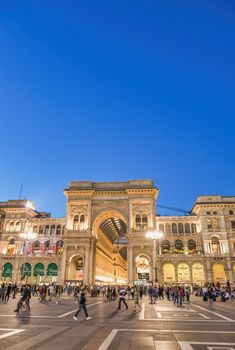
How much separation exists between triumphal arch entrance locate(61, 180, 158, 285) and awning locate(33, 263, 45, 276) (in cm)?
1071

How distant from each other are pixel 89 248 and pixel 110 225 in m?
21.3

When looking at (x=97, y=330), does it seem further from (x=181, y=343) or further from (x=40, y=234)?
(x=40, y=234)

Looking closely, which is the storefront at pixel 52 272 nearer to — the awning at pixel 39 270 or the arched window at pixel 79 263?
the awning at pixel 39 270

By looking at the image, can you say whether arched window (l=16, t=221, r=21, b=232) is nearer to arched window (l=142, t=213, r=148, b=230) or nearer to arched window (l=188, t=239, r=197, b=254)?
A: arched window (l=142, t=213, r=148, b=230)

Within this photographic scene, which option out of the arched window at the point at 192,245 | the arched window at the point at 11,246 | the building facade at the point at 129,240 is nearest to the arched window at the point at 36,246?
the building facade at the point at 129,240

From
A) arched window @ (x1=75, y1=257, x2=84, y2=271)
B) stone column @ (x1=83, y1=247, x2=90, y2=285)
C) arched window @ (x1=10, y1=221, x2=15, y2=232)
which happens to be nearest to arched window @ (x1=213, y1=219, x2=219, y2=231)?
stone column @ (x1=83, y1=247, x2=90, y2=285)

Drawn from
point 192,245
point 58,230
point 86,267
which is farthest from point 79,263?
point 192,245

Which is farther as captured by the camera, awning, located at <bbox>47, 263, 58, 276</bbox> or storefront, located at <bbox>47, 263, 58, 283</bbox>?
awning, located at <bbox>47, 263, 58, 276</bbox>

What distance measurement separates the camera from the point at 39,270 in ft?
210

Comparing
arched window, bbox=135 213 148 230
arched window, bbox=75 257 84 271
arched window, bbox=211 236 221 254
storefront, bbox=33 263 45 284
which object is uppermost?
arched window, bbox=135 213 148 230

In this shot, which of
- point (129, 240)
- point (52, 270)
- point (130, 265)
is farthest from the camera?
point (52, 270)

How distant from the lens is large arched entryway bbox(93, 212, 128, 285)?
201ft

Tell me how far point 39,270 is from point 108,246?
80.3ft

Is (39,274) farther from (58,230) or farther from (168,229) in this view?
(168,229)
